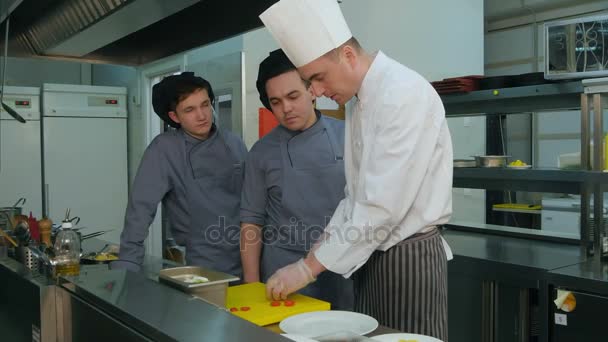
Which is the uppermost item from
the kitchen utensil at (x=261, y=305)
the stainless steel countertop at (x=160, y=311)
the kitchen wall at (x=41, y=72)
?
the kitchen wall at (x=41, y=72)

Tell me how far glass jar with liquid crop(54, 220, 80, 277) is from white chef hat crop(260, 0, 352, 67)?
85cm

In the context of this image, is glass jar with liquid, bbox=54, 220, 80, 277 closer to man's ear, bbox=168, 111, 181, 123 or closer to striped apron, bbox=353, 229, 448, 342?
man's ear, bbox=168, 111, 181, 123

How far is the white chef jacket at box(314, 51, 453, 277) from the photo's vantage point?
133cm

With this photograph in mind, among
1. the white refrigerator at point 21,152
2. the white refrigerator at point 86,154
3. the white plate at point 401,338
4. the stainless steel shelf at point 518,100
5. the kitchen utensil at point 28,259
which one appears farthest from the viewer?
the white refrigerator at point 86,154

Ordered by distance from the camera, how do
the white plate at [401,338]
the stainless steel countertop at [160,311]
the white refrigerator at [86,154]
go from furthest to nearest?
the white refrigerator at [86,154] → the white plate at [401,338] → the stainless steel countertop at [160,311]

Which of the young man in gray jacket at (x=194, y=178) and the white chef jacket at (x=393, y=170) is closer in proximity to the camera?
the white chef jacket at (x=393, y=170)

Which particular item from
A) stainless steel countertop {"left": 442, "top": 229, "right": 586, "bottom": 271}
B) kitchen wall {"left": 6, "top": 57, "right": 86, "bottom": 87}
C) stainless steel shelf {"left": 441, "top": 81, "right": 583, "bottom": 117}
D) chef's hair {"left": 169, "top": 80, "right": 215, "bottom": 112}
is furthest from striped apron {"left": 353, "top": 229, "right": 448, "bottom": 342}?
kitchen wall {"left": 6, "top": 57, "right": 86, "bottom": 87}

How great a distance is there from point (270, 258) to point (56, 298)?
73cm

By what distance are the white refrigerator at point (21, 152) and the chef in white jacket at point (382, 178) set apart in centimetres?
358

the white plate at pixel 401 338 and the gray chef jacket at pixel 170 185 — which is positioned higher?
the gray chef jacket at pixel 170 185

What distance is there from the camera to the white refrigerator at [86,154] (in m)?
4.51

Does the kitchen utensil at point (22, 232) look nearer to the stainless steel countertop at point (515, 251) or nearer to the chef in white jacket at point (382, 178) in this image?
the chef in white jacket at point (382, 178)

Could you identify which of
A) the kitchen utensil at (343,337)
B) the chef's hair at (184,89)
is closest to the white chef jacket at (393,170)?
the kitchen utensil at (343,337)

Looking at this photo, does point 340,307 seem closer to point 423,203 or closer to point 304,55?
point 423,203
